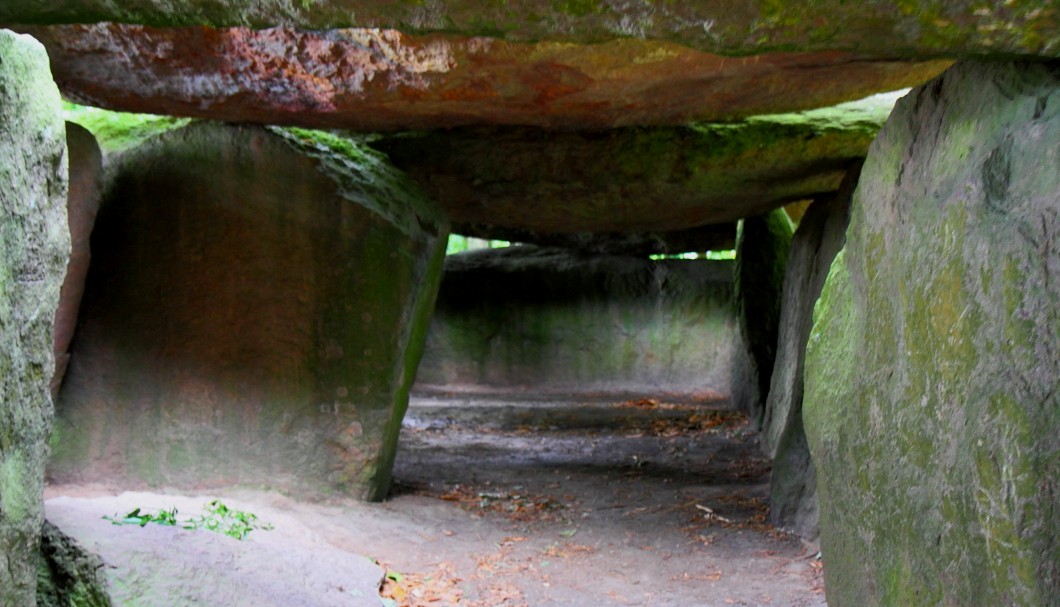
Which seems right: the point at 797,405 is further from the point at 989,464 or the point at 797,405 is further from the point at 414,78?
the point at 989,464

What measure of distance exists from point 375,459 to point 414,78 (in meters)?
2.21

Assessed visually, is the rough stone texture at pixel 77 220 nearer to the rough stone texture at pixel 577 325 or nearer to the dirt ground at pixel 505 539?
the dirt ground at pixel 505 539

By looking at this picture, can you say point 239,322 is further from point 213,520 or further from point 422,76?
point 422,76

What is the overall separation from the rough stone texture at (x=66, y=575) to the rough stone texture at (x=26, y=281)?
31 cm

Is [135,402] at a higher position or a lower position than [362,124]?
lower

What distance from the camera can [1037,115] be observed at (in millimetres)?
1947

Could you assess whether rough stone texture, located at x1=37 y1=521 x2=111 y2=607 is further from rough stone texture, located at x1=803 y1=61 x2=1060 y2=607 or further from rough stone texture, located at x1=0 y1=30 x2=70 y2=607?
rough stone texture, located at x1=803 y1=61 x2=1060 y2=607

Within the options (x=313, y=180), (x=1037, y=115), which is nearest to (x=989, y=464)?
(x=1037, y=115)

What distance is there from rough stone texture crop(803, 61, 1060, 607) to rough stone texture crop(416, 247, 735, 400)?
420 inches

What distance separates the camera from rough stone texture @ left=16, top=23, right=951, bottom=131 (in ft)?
14.2

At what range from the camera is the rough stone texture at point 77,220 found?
508 cm

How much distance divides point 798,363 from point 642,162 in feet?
5.92

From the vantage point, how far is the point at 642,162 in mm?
6086

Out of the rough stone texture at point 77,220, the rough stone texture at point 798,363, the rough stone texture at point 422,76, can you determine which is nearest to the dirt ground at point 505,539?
the rough stone texture at point 798,363
